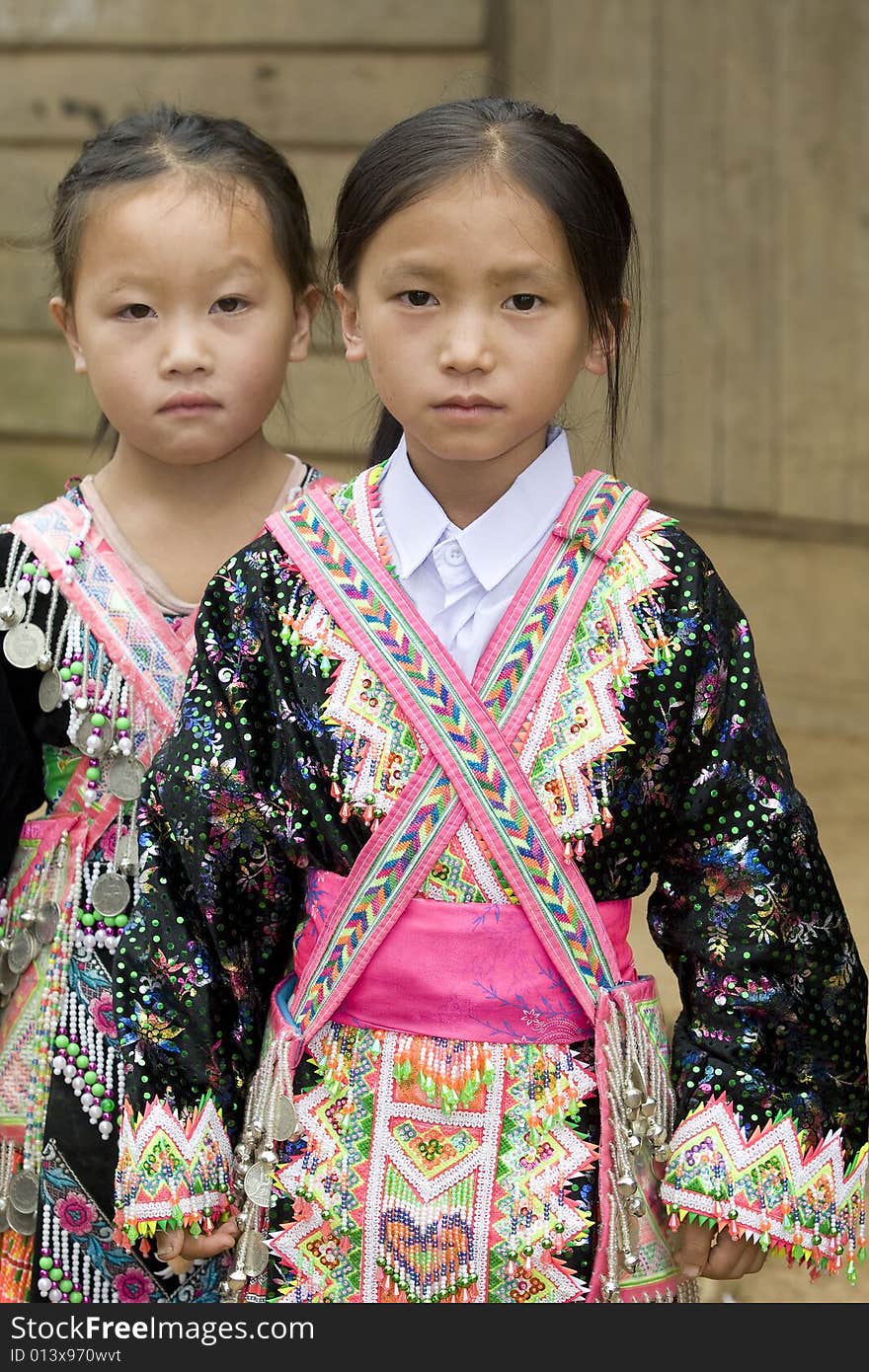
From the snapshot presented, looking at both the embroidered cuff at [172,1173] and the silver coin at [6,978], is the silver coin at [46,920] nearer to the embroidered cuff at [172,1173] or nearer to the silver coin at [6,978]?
the silver coin at [6,978]

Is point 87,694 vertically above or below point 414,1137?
above

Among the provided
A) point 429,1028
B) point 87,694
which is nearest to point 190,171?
point 87,694

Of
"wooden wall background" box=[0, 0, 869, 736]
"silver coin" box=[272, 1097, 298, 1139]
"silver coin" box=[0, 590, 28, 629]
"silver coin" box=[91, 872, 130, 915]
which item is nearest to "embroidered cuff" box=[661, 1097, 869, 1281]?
"silver coin" box=[272, 1097, 298, 1139]

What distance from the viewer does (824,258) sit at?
218 inches

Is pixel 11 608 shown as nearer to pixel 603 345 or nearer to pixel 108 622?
pixel 108 622

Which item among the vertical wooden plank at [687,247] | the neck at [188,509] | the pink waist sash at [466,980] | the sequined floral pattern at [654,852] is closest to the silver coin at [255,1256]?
the sequined floral pattern at [654,852]

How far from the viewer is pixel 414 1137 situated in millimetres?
1703

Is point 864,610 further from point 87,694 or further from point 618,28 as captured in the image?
point 87,694

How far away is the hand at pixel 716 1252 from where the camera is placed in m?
1.70

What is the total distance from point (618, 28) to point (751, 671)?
4.46 m

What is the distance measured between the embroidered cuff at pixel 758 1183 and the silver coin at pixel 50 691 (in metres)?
0.85

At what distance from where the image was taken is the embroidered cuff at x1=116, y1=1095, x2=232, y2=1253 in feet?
5.69

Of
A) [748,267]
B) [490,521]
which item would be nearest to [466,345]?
[490,521]

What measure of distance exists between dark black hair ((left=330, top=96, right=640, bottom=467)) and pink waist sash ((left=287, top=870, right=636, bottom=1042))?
0.55 metres
